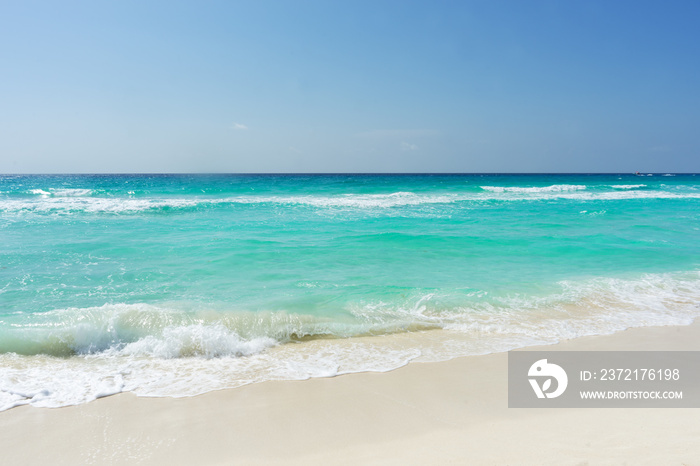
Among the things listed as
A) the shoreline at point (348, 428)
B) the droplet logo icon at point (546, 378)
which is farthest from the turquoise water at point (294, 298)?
the droplet logo icon at point (546, 378)

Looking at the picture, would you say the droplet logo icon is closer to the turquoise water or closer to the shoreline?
the shoreline

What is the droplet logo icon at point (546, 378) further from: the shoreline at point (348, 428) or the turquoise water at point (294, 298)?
the turquoise water at point (294, 298)

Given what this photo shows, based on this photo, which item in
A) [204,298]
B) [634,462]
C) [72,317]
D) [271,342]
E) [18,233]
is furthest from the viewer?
[18,233]

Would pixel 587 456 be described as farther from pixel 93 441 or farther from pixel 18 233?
pixel 18 233

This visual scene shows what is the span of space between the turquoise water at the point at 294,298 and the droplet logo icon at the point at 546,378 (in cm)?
68

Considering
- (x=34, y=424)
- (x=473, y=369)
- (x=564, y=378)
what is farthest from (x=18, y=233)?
(x=564, y=378)

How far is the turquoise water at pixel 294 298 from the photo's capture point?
181 inches

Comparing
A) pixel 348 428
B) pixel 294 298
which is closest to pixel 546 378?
pixel 348 428

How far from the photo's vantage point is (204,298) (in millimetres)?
6688

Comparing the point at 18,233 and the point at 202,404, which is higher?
the point at 18,233

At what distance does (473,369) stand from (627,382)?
1574mm

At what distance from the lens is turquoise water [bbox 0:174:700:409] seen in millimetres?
4602

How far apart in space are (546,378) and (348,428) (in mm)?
2335

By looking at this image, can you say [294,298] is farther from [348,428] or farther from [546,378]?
[546,378]
